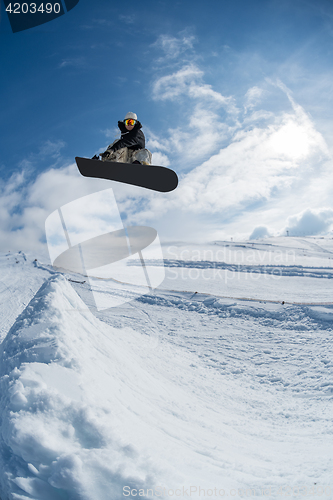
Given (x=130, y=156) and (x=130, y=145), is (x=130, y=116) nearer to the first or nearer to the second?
(x=130, y=145)

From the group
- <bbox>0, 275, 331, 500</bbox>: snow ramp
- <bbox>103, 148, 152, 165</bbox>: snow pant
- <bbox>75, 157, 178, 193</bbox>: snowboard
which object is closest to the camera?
<bbox>0, 275, 331, 500</bbox>: snow ramp

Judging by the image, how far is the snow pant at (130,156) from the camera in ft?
15.2

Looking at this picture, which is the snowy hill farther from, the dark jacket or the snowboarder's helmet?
the snowboarder's helmet

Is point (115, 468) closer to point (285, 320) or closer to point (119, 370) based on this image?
point (119, 370)

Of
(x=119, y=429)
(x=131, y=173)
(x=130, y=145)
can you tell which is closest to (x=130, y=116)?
(x=130, y=145)

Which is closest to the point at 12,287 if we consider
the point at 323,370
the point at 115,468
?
the point at 115,468

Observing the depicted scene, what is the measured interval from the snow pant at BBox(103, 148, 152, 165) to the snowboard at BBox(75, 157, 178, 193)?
A: 212mm

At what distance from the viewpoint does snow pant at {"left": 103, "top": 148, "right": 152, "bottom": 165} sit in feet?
15.2

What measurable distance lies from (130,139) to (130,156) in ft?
1.03

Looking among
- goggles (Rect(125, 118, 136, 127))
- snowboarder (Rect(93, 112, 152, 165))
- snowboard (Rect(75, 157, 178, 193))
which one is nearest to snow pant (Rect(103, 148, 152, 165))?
snowboarder (Rect(93, 112, 152, 165))

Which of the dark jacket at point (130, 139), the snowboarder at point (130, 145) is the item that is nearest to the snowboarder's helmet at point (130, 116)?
the snowboarder at point (130, 145)

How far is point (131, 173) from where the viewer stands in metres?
4.59

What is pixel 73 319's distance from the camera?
130 inches

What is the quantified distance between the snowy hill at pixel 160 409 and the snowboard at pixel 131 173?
7.44ft
